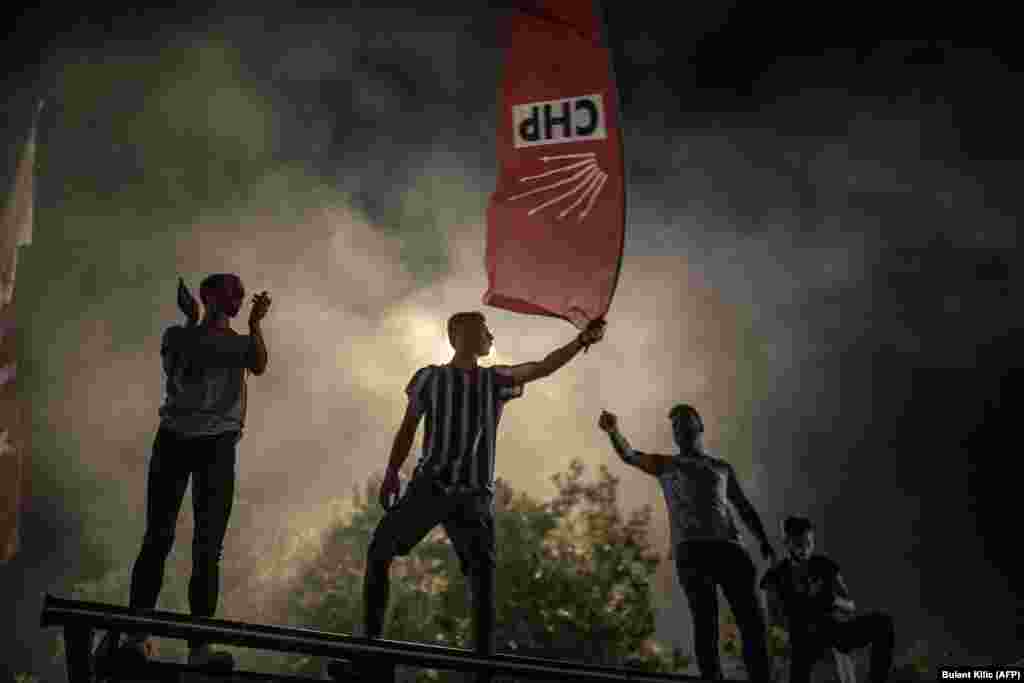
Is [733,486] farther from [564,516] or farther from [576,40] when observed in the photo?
[564,516]

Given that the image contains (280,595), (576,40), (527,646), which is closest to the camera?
(576,40)

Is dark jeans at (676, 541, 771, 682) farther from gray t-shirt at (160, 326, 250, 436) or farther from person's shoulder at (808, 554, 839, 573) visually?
gray t-shirt at (160, 326, 250, 436)

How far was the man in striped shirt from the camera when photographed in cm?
532

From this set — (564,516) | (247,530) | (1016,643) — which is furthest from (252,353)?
(1016,643)

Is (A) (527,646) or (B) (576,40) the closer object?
(B) (576,40)

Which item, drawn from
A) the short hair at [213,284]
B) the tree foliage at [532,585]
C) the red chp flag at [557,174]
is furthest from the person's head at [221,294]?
the tree foliage at [532,585]

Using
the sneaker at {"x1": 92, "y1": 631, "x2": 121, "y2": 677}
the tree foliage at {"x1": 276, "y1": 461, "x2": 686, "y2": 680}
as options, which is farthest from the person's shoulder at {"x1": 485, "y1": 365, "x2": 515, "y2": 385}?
the tree foliage at {"x1": 276, "y1": 461, "x2": 686, "y2": 680}

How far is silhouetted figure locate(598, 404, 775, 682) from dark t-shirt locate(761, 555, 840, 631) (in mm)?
179

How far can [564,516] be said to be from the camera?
130 feet

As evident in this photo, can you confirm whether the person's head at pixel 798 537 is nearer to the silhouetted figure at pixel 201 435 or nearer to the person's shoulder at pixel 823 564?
the person's shoulder at pixel 823 564

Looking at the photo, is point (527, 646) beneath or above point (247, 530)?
beneath

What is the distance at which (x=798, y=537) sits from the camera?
23.1 ft

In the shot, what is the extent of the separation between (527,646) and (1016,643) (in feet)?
139

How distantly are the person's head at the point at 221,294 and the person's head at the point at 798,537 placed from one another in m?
4.39
